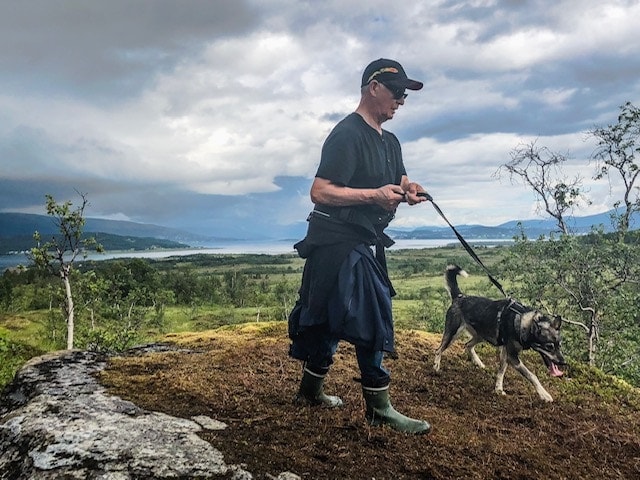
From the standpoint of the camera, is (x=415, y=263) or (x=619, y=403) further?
(x=415, y=263)

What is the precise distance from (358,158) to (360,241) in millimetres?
824

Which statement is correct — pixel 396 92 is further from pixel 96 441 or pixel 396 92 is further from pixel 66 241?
pixel 66 241

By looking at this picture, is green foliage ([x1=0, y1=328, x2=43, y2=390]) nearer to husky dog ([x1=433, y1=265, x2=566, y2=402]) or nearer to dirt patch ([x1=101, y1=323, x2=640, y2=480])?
dirt patch ([x1=101, y1=323, x2=640, y2=480])

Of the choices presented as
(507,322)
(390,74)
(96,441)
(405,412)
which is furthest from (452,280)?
(96,441)

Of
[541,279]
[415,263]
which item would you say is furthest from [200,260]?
[541,279]

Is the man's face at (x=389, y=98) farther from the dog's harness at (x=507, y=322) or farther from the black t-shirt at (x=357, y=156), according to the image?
the dog's harness at (x=507, y=322)

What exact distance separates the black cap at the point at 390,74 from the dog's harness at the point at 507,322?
418 centimetres

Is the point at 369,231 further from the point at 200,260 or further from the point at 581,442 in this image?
the point at 200,260

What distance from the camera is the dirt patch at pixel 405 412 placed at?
3.78m

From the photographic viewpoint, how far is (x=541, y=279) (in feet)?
57.7

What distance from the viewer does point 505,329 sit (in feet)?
24.5

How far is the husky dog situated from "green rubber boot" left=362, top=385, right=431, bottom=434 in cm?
303

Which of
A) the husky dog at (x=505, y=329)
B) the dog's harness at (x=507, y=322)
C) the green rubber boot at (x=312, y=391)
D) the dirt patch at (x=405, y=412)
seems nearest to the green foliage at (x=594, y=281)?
the dirt patch at (x=405, y=412)

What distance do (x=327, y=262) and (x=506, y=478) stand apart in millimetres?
2352
